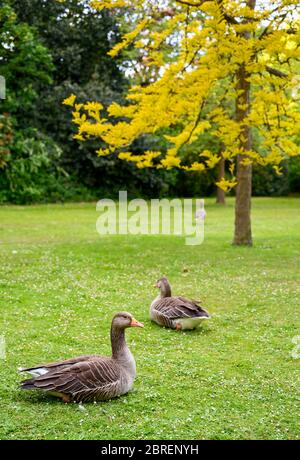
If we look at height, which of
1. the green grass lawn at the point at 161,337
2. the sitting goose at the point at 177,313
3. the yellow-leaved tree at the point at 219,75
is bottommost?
the green grass lawn at the point at 161,337

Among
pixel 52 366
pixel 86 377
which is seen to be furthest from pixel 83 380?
pixel 52 366

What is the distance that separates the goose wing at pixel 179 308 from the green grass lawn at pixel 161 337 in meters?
0.26

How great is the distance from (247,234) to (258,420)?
10898 mm

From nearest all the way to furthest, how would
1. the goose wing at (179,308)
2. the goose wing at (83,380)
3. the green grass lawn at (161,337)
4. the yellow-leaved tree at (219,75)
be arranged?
the green grass lawn at (161,337)
the goose wing at (83,380)
the goose wing at (179,308)
the yellow-leaved tree at (219,75)

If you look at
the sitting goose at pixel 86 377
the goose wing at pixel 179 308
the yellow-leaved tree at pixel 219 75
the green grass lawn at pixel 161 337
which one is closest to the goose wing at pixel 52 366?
the sitting goose at pixel 86 377

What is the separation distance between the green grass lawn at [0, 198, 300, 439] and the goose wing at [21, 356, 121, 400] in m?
0.12

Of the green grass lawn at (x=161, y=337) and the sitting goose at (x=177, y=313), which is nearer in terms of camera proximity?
the green grass lawn at (x=161, y=337)

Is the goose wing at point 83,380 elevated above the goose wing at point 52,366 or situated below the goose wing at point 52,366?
below

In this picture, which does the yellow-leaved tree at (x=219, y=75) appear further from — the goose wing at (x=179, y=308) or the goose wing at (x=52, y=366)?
the goose wing at (x=52, y=366)

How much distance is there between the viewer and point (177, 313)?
24.5ft

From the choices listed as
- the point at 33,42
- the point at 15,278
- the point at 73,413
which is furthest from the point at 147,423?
the point at 33,42

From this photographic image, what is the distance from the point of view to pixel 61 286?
33.6ft

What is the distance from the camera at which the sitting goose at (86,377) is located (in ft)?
16.5

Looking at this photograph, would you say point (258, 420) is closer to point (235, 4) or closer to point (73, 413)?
point (73, 413)
